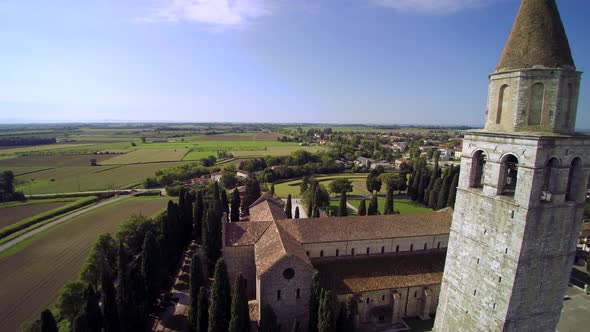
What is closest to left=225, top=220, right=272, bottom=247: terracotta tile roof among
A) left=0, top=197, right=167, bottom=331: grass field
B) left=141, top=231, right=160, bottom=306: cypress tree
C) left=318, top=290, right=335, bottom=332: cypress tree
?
left=141, top=231, right=160, bottom=306: cypress tree

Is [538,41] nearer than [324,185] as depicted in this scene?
Yes

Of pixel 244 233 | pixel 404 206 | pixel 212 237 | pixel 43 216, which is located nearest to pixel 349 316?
pixel 244 233

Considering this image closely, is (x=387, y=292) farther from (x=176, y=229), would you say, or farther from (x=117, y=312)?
(x=176, y=229)

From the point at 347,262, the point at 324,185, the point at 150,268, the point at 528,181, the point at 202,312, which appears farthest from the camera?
the point at 324,185

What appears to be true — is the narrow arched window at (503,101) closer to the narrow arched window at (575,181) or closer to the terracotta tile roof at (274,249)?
the narrow arched window at (575,181)

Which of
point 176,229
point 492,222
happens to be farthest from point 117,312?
point 492,222

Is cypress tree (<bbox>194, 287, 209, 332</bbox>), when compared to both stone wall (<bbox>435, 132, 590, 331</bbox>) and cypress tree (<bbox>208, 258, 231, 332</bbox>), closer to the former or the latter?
cypress tree (<bbox>208, 258, 231, 332</bbox>)

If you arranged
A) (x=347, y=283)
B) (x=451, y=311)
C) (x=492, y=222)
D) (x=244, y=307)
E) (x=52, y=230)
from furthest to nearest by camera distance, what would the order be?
(x=52, y=230)
(x=347, y=283)
(x=244, y=307)
(x=451, y=311)
(x=492, y=222)

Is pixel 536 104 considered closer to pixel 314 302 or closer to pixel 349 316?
pixel 349 316
